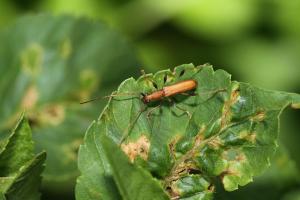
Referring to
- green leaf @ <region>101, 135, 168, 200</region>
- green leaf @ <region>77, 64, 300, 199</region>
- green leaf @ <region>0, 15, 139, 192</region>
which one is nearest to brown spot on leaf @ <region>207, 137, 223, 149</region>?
green leaf @ <region>77, 64, 300, 199</region>

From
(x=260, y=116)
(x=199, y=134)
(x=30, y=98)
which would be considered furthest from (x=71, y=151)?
(x=260, y=116)

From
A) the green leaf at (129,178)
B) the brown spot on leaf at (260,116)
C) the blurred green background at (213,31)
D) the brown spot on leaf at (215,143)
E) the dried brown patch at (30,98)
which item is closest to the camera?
the green leaf at (129,178)

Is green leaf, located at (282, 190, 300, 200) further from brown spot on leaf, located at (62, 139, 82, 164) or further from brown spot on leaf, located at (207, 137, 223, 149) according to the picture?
brown spot on leaf, located at (207, 137, 223, 149)

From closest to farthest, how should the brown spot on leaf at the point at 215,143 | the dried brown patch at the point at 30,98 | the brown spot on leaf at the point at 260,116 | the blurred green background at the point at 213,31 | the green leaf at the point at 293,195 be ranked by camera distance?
the brown spot on leaf at the point at 260,116, the brown spot on leaf at the point at 215,143, the green leaf at the point at 293,195, the dried brown patch at the point at 30,98, the blurred green background at the point at 213,31

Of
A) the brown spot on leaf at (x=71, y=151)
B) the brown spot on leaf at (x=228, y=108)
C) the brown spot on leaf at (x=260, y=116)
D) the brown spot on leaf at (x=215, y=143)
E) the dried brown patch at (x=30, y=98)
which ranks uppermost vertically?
the dried brown patch at (x=30, y=98)

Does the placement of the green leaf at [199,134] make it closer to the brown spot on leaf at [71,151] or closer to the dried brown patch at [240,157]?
the dried brown patch at [240,157]

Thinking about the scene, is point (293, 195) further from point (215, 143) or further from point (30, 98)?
point (30, 98)

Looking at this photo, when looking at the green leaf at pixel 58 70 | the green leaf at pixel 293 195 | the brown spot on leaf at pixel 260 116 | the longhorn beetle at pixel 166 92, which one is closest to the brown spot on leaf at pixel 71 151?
the green leaf at pixel 58 70
